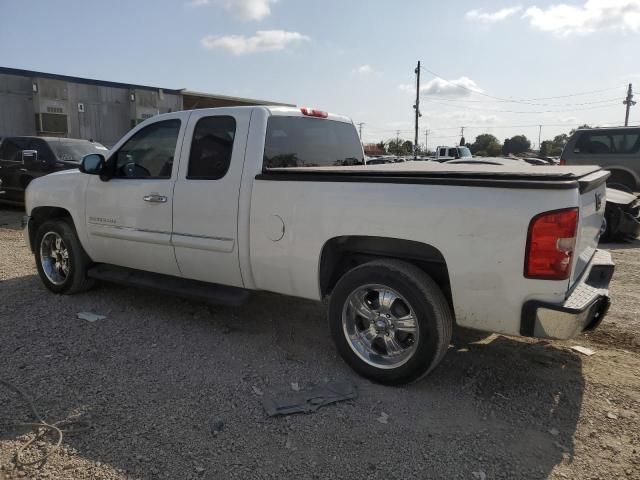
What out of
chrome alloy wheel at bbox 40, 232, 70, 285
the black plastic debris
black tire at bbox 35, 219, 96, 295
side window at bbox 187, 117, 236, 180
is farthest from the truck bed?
chrome alloy wheel at bbox 40, 232, 70, 285

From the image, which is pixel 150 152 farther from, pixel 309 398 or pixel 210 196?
pixel 309 398

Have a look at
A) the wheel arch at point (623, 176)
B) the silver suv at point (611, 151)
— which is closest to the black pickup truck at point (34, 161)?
the silver suv at point (611, 151)

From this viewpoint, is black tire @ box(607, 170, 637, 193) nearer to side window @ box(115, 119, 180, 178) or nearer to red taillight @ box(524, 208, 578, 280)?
red taillight @ box(524, 208, 578, 280)

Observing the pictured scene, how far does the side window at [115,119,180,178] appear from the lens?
14.8ft

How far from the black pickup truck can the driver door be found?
654 centimetres

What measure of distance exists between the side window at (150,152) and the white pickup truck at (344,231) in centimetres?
1

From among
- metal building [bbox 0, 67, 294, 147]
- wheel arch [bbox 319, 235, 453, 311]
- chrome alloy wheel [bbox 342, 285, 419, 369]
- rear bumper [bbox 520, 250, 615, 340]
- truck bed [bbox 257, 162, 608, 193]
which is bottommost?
chrome alloy wheel [bbox 342, 285, 419, 369]

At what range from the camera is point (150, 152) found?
15.5 ft

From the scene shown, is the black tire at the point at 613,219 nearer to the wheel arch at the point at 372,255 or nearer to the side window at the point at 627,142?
the side window at the point at 627,142

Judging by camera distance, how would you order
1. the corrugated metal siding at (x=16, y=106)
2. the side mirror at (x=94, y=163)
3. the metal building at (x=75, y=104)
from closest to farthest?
the side mirror at (x=94, y=163), the corrugated metal siding at (x=16, y=106), the metal building at (x=75, y=104)

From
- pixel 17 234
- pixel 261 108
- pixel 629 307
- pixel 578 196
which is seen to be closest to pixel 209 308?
pixel 261 108

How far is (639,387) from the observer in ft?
11.3

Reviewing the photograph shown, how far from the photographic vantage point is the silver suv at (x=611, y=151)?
36.7 ft

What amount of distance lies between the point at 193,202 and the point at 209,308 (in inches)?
53.8
